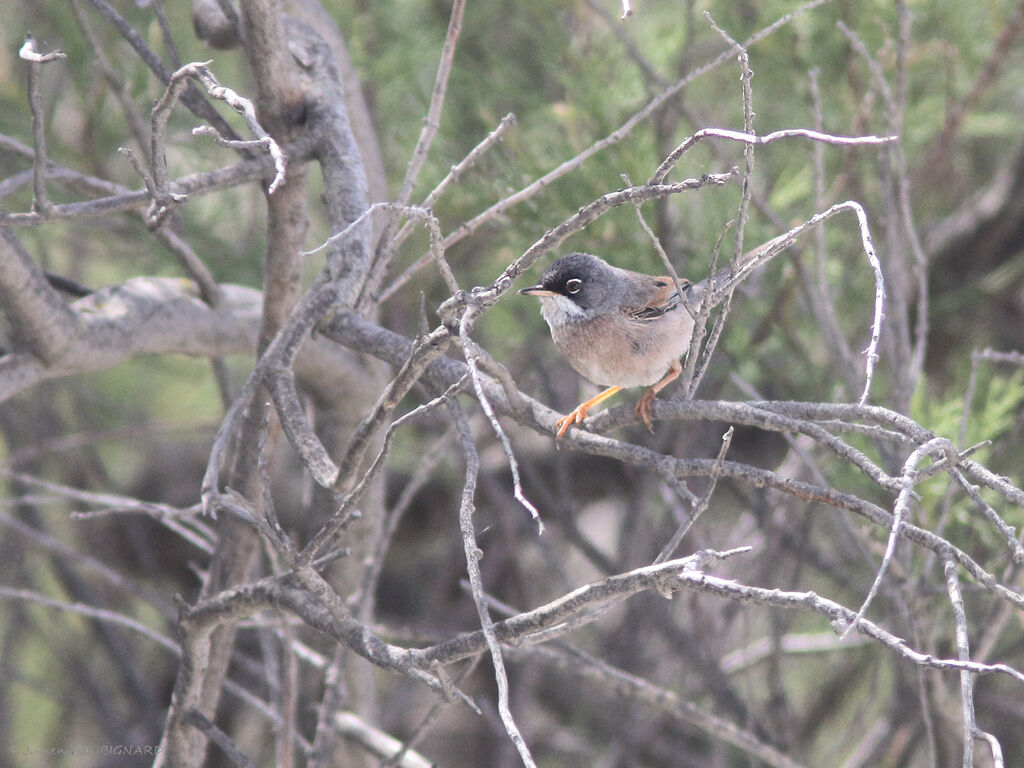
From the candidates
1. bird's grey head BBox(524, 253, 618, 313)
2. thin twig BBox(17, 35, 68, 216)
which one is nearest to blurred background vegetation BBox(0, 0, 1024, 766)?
bird's grey head BBox(524, 253, 618, 313)

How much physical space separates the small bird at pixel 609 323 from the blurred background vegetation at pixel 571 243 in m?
0.35

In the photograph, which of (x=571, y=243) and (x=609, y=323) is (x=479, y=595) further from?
(x=571, y=243)

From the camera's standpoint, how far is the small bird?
3.41 m

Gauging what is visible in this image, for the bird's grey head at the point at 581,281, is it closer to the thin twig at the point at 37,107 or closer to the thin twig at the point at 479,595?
the thin twig at the point at 479,595

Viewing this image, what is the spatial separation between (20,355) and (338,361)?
953mm

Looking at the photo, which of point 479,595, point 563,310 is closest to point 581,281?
point 563,310

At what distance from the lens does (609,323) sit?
3.43 meters

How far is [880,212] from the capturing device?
4500 mm

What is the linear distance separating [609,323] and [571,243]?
0.69m

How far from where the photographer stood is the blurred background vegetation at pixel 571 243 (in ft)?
13.1

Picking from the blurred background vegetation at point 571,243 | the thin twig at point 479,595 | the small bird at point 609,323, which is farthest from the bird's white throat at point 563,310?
the thin twig at point 479,595

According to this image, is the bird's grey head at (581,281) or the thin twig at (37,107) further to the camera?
the bird's grey head at (581,281)

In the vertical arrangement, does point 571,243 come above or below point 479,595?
above

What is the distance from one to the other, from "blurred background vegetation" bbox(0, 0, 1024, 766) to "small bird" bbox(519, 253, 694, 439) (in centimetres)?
35
